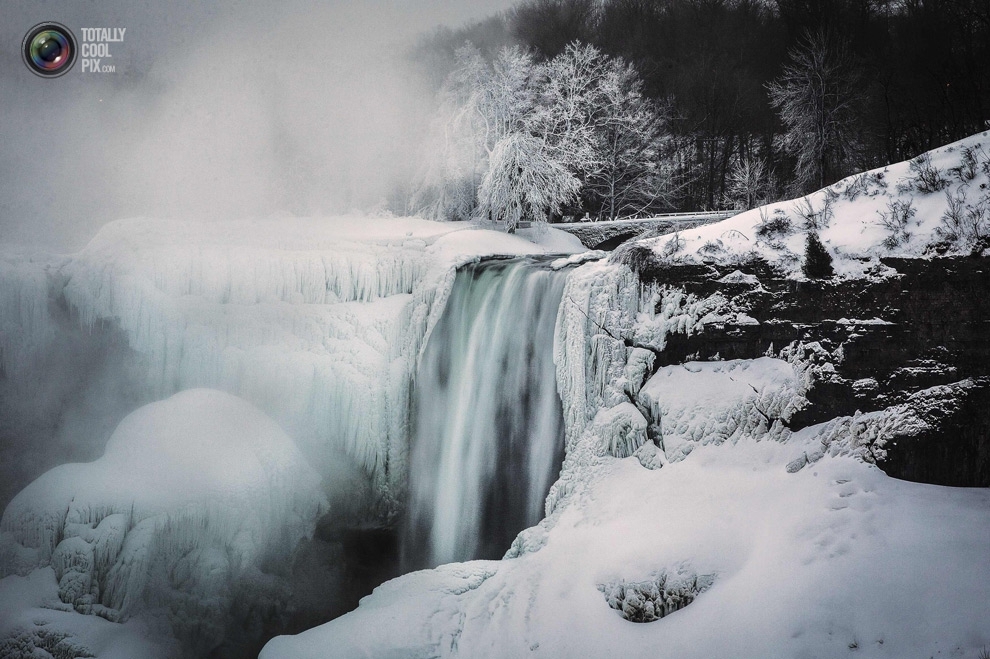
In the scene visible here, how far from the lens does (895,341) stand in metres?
5.29

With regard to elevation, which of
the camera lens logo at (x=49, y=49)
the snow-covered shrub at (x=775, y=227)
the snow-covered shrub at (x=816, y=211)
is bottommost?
the snow-covered shrub at (x=775, y=227)

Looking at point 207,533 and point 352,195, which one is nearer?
point 207,533

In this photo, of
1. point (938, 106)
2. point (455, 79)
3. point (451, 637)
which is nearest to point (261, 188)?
point (455, 79)

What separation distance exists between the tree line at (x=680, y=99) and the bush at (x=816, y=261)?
8.28 metres

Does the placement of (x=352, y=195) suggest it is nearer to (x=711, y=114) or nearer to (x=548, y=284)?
(x=711, y=114)

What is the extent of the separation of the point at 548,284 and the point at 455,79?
12224 mm

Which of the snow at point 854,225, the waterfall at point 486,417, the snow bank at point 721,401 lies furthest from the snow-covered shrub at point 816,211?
the waterfall at point 486,417

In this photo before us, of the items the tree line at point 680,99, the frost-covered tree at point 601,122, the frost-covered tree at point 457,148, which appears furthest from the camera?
→ the frost-covered tree at point 601,122

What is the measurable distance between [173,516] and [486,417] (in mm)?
4284

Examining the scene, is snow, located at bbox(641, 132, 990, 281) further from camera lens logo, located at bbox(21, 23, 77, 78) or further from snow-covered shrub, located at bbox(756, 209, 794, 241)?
camera lens logo, located at bbox(21, 23, 77, 78)

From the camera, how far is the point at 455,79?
1802cm

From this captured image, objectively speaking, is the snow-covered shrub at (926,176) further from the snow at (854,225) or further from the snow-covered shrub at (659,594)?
the snow-covered shrub at (659,594)

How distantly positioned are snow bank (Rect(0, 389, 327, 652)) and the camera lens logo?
9.11 m

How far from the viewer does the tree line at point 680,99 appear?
541 inches
